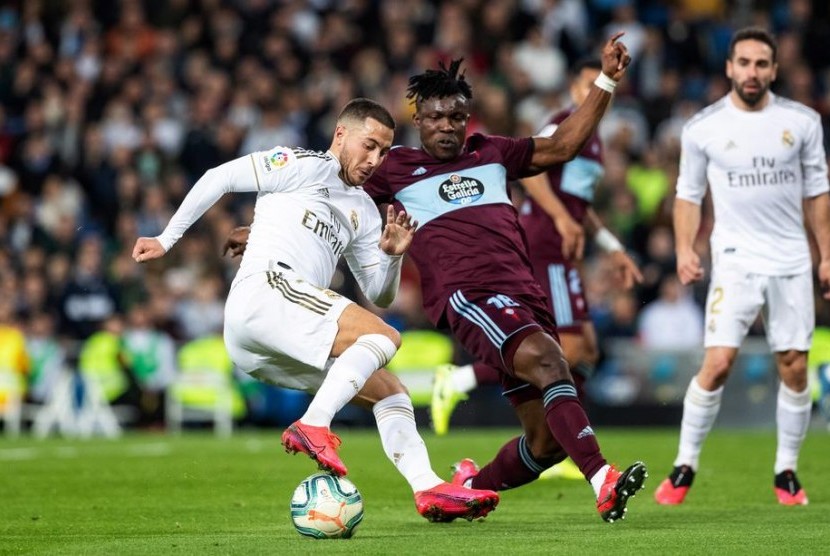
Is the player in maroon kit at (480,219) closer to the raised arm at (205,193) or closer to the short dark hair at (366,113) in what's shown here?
the short dark hair at (366,113)

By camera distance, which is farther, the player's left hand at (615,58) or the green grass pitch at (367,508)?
the player's left hand at (615,58)

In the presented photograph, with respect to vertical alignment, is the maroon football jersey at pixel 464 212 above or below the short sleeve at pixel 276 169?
below

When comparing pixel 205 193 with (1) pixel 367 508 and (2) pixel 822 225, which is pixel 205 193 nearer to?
(1) pixel 367 508

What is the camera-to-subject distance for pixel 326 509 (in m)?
6.77

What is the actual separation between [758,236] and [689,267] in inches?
18.6

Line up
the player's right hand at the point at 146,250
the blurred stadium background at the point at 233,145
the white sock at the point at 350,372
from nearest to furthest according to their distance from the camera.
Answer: the white sock at the point at 350,372
the player's right hand at the point at 146,250
the blurred stadium background at the point at 233,145

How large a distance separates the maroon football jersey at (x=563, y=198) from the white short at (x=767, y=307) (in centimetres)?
166

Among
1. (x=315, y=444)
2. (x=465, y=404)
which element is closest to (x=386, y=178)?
(x=315, y=444)

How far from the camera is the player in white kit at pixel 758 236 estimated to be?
28.9 feet

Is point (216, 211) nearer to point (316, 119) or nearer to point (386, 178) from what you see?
point (316, 119)

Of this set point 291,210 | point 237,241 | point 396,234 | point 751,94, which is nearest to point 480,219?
point 396,234

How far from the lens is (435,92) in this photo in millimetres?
7703

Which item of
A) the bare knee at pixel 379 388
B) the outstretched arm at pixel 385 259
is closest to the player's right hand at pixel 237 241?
the outstretched arm at pixel 385 259

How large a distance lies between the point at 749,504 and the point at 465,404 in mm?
8413
